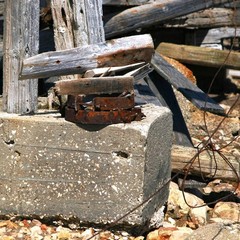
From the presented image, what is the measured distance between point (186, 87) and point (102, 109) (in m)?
2.09

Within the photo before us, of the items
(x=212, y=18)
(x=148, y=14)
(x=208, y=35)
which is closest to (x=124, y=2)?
(x=148, y=14)

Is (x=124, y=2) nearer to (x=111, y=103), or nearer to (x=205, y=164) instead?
(x=205, y=164)

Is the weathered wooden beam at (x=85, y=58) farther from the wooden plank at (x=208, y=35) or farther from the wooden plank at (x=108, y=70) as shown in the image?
the wooden plank at (x=208, y=35)

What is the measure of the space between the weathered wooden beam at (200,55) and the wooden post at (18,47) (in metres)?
3.15

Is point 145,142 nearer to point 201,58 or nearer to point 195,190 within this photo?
point 195,190

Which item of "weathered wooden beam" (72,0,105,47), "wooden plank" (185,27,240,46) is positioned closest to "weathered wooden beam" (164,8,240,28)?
"wooden plank" (185,27,240,46)

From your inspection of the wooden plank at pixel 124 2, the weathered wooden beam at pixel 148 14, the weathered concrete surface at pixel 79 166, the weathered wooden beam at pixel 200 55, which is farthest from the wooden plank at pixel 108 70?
the weathered wooden beam at pixel 200 55

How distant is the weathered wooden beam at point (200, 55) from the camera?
775 cm

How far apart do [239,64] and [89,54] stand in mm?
3303

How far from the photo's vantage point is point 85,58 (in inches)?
188

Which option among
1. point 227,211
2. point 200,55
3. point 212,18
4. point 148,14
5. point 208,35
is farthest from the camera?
point 208,35

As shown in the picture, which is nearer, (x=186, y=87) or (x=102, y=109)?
(x=102, y=109)

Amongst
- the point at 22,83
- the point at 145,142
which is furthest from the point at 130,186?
the point at 22,83

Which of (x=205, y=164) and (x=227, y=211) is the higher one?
(x=205, y=164)
